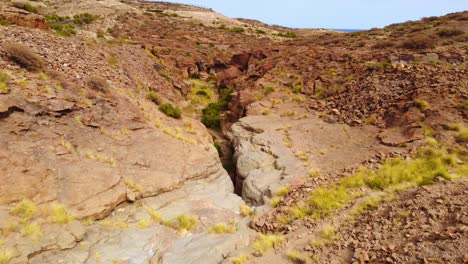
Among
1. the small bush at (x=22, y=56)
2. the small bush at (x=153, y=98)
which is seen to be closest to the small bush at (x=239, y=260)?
the small bush at (x=22, y=56)

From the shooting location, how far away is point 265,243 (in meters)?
8.44

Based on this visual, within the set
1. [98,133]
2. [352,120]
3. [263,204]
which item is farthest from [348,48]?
[98,133]

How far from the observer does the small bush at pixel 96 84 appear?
15430 millimetres

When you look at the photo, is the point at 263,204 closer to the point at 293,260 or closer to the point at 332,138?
the point at 293,260

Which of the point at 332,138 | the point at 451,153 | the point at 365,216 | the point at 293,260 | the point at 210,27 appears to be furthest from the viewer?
the point at 210,27

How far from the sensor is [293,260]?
7727 millimetres

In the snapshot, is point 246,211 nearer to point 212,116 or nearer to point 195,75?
point 212,116

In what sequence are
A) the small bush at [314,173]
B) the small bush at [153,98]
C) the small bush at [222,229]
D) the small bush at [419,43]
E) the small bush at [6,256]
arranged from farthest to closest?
the small bush at [419,43], the small bush at [153,98], the small bush at [314,173], the small bush at [222,229], the small bush at [6,256]

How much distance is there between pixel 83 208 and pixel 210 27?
43680 millimetres

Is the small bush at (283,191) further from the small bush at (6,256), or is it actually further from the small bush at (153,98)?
the small bush at (153,98)

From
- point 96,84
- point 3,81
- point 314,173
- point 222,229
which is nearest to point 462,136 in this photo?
point 314,173

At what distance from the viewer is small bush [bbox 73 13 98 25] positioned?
130 ft

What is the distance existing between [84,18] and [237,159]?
3642cm

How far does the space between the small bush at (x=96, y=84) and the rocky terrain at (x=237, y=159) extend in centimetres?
6
